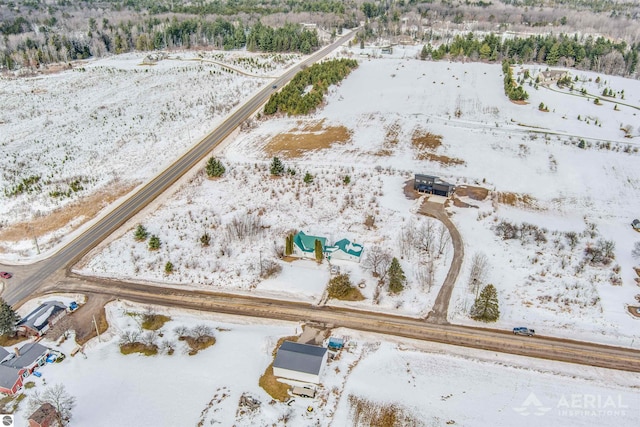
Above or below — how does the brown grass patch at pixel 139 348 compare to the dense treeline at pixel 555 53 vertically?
below

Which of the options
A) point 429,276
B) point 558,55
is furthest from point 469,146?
point 558,55

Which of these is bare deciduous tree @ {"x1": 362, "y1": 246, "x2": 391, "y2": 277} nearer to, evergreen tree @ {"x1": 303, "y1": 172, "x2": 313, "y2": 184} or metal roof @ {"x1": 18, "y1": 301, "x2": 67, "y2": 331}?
evergreen tree @ {"x1": 303, "y1": 172, "x2": 313, "y2": 184}

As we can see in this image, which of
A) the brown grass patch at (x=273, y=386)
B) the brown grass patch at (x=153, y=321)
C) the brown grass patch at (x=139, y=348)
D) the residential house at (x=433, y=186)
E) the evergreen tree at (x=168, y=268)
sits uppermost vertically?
the residential house at (x=433, y=186)

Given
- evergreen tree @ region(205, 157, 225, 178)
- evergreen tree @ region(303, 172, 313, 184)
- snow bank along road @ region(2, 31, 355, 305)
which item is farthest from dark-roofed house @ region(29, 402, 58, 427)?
evergreen tree @ region(303, 172, 313, 184)

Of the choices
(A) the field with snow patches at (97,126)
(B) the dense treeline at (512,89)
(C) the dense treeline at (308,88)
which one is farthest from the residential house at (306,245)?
(B) the dense treeline at (512,89)

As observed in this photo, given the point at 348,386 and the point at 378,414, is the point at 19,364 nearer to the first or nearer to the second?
the point at 348,386

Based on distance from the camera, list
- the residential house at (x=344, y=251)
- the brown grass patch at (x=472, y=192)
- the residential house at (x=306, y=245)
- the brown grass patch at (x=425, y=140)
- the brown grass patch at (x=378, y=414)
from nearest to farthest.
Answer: the brown grass patch at (x=378, y=414), the residential house at (x=344, y=251), the residential house at (x=306, y=245), the brown grass patch at (x=472, y=192), the brown grass patch at (x=425, y=140)

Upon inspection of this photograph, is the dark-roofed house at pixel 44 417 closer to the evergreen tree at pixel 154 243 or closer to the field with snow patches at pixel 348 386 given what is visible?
the field with snow patches at pixel 348 386

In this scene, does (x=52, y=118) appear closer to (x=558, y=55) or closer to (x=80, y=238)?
(x=80, y=238)
